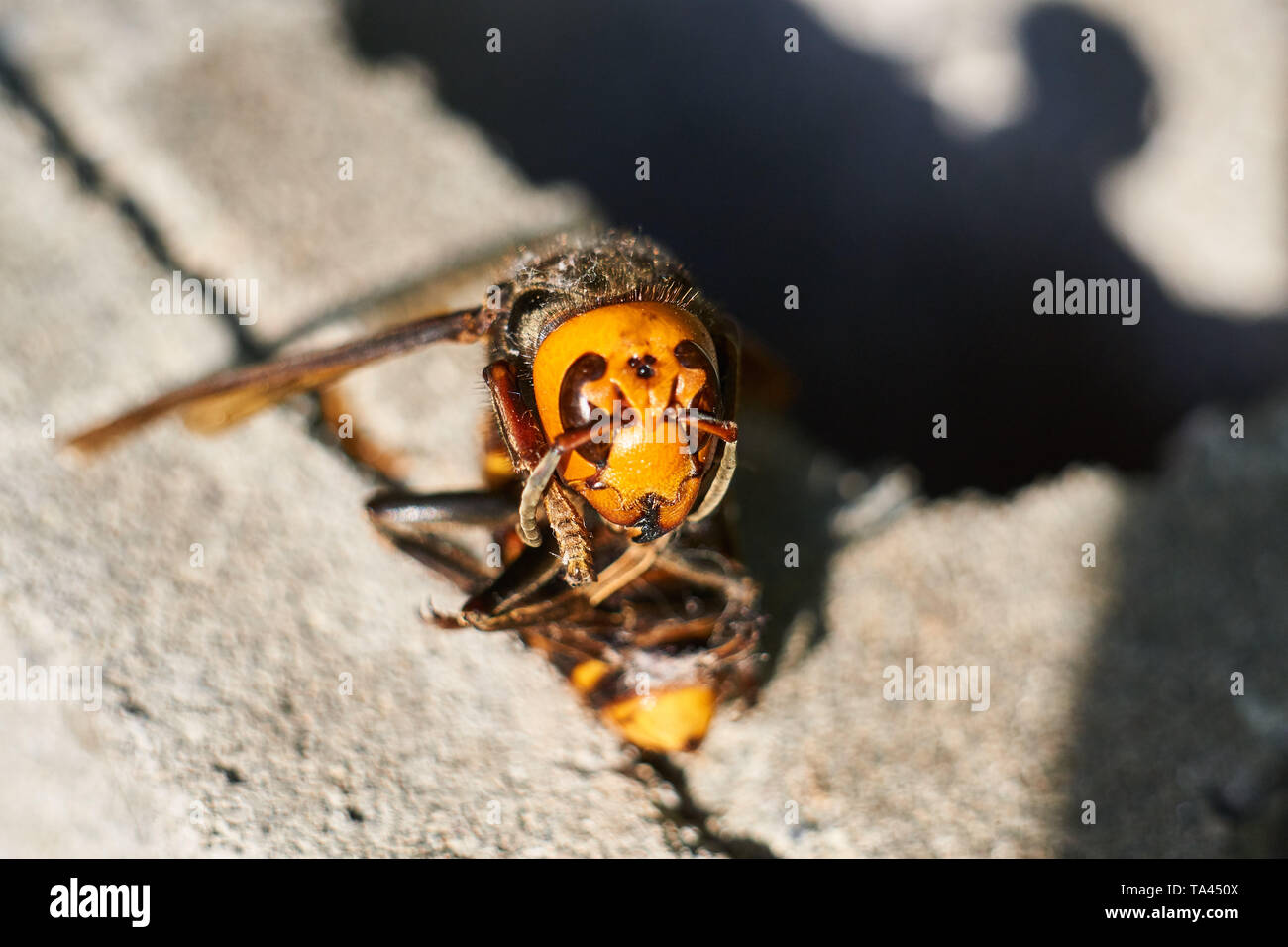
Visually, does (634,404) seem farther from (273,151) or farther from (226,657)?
(273,151)

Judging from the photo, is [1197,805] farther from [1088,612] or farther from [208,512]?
[208,512]

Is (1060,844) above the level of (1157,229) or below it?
below

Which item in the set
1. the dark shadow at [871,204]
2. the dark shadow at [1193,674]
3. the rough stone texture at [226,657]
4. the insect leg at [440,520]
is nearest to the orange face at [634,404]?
the insect leg at [440,520]

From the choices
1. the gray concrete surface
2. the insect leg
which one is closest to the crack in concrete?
the gray concrete surface

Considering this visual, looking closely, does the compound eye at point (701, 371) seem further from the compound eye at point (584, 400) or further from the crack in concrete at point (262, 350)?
the crack in concrete at point (262, 350)

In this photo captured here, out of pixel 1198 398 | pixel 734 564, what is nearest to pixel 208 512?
pixel 734 564
